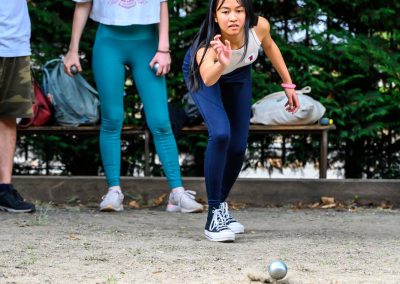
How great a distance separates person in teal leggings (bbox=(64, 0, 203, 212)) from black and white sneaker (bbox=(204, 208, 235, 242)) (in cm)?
122

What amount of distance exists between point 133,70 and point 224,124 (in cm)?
151

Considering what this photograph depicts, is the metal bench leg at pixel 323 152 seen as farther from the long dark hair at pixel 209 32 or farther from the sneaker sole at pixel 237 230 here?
the long dark hair at pixel 209 32

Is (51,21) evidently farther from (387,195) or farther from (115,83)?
(387,195)

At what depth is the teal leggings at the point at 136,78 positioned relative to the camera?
6.20 metres

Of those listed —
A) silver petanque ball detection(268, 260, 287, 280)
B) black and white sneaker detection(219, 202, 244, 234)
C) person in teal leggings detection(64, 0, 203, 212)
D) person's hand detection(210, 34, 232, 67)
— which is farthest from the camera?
person in teal leggings detection(64, 0, 203, 212)

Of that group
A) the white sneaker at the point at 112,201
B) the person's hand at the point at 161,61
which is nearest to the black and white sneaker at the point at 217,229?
the white sneaker at the point at 112,201

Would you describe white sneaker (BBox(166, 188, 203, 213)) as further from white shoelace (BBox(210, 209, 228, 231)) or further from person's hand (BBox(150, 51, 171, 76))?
white shoelace (BBox(210, 209, 228, 231))

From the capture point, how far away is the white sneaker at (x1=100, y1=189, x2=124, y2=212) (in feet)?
20.7

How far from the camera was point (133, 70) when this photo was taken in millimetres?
6285

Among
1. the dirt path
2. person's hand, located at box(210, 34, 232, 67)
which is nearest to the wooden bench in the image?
the dirt path

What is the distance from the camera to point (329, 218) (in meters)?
6.27

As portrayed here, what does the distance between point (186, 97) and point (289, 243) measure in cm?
277

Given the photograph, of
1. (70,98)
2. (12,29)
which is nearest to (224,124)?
(12,29)

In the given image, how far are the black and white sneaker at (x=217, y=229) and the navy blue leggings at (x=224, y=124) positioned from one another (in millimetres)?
61
